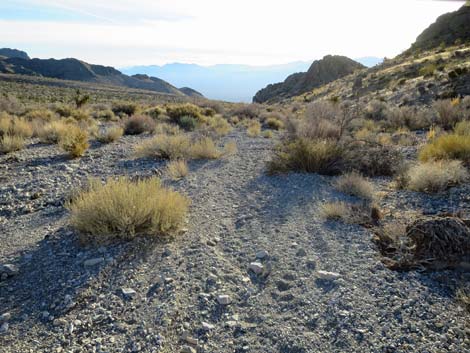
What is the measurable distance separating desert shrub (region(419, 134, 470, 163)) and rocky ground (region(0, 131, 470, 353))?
86.0 inches

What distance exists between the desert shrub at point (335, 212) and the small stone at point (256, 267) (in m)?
1.79

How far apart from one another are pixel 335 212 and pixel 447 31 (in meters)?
45.2

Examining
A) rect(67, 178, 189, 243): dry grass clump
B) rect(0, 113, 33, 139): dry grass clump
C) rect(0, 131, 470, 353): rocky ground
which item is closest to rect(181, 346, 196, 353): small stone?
rect(0, 131, 470, 353): rocky ground

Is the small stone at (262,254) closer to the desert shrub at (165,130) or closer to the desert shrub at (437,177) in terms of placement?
the desert shrub at (437,177)

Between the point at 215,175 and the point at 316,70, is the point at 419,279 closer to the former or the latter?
the point at 215,175

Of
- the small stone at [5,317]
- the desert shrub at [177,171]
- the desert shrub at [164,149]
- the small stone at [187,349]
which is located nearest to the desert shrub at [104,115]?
the desert shrub at [164,149]

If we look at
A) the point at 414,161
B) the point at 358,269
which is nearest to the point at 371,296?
the point at 358,269

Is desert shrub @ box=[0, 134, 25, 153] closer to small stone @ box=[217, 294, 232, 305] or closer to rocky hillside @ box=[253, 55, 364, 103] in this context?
small stone @ box=[217, 294, 232, 305]

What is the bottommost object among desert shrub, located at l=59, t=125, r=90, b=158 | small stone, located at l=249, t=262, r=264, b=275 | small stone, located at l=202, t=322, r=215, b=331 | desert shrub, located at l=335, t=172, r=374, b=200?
small stone, located at l=202, t=322, r=215, b=331

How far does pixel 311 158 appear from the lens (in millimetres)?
8164

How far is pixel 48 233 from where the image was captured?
5098 mm

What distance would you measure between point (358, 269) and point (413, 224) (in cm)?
118

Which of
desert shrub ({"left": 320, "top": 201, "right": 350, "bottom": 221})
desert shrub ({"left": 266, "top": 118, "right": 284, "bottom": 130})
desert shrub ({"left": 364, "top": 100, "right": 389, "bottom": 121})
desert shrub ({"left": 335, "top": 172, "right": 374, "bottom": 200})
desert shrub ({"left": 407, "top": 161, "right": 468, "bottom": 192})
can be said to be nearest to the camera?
desert shrub ({"left": 320, "top": 201, "right": 350, "bottom": 221})

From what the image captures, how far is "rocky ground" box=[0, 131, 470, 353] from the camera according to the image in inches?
124
